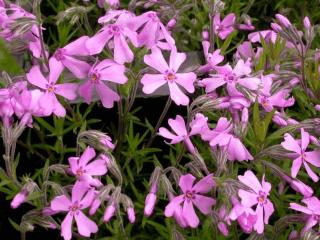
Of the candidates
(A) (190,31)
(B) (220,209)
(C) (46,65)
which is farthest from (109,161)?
(A) (190,31)

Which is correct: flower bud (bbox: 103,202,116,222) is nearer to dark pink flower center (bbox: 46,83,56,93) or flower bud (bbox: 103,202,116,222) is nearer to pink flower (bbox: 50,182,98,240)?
pink flower (bbox: 50,182,98,240)

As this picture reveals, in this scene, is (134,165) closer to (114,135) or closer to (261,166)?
(114,135)

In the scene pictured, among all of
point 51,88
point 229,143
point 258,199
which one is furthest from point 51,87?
point 258,199

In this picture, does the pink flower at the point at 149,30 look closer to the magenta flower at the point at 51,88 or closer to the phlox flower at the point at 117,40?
the phlox flower at the point at 117,40

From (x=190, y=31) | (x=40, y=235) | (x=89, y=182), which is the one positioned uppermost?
(x=89, y=182)

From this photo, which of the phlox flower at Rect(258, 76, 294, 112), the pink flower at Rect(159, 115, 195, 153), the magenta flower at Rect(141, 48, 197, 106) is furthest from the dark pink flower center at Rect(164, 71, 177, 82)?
the phlox flower at Rect(258, 76, 294, 112)
